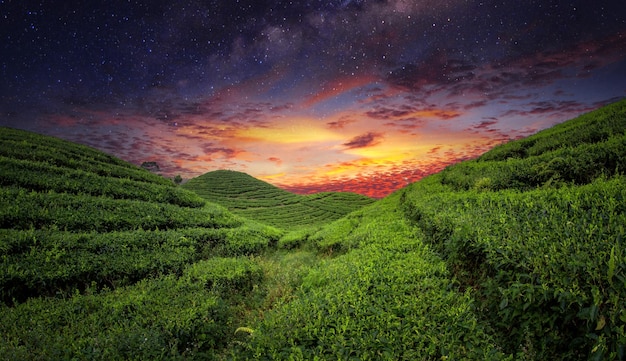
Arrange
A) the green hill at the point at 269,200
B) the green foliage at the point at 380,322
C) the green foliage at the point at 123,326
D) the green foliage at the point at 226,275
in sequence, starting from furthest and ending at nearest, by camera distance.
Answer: the green hill at the point at 269,200, the green foliage at the point at 226,275, the green foliage at the point at 123,326, the green foliage at the point at 380,322

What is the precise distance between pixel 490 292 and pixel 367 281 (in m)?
2.41

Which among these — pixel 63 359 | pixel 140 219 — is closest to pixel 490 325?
pixel 63 359

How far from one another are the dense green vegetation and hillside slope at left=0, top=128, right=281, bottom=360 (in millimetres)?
53

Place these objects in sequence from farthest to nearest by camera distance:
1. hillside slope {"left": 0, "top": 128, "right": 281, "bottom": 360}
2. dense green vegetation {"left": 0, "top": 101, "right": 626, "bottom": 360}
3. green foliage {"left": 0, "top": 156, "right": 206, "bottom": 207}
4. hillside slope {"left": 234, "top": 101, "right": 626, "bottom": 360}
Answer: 1. green foliage {"left": 0, "top": 156, "right": 206, "bottom": 207}
2. hillside slope {"left": 0, "top": 128, "right": 281, "bottom": 360}
3. dense green vegetation {"left": 0, "top": 101, "right": 626, "bottom": 360}
4. hillside slope {"left": 234, "top": 101, "right": 626, "bottom": 360}

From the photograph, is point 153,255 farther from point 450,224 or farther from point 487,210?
point 487,210

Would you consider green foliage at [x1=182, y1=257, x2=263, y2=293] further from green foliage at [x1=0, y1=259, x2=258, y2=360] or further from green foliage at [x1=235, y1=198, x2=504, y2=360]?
green foliage at [x1=235, y1=198, x2=504, y2=360]

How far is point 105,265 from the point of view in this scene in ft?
30.8

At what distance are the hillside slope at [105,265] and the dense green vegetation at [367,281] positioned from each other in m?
0.05

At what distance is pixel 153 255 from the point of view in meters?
10.7

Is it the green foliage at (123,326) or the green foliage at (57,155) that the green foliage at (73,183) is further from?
the green foliage at (123,326)

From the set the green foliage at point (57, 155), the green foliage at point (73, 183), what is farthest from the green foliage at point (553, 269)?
the green foliage at point (57, 155)

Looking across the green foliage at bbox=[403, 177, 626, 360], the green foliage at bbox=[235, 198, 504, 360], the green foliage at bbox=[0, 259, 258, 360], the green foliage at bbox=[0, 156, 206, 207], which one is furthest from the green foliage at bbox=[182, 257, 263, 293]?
the green foliage at bbox=[0, 156, 206, 207]

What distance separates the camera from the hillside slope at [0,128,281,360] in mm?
5625

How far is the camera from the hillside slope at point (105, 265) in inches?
221
